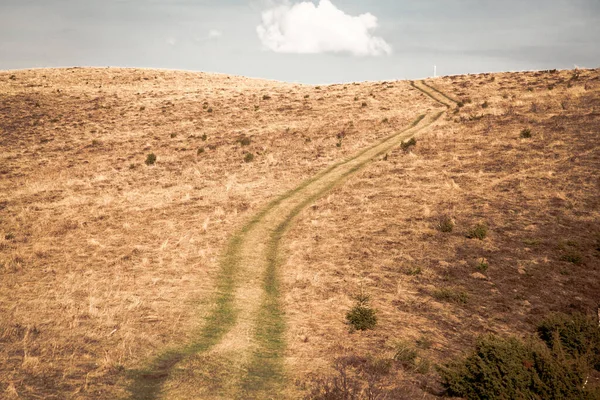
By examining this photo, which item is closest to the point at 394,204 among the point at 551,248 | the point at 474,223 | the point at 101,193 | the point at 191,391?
the point at 474,223

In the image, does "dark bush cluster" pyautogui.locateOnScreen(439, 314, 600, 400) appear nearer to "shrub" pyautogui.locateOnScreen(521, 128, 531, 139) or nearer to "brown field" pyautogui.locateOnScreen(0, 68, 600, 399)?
"brown field" pyautogui.locateOnScreen(0, 68, 600, 399)

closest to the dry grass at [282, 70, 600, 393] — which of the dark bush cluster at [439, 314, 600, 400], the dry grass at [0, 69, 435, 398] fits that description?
the dark bush cluster at [439, 314, 600, 400]

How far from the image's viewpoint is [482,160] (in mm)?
28375

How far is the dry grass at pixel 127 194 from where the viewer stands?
483 inches

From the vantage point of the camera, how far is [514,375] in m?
9.02

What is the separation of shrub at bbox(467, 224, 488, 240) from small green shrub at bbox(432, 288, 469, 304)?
4.46 m

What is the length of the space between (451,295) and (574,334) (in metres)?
4.00

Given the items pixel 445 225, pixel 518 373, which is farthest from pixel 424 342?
pixel 445 225

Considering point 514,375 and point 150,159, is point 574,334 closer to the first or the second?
point 514,375

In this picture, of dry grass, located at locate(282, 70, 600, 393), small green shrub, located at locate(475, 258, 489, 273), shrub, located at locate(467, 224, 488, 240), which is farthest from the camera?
shrub, located at locate(467, 224, 488, 240)

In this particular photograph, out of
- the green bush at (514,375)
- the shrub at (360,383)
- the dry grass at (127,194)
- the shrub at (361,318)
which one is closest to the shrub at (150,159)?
the dry grass at (127,194)

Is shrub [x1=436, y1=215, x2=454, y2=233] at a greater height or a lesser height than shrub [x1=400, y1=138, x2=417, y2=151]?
lesser

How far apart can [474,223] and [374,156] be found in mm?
14123

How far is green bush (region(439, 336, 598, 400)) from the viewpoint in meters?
8.63
